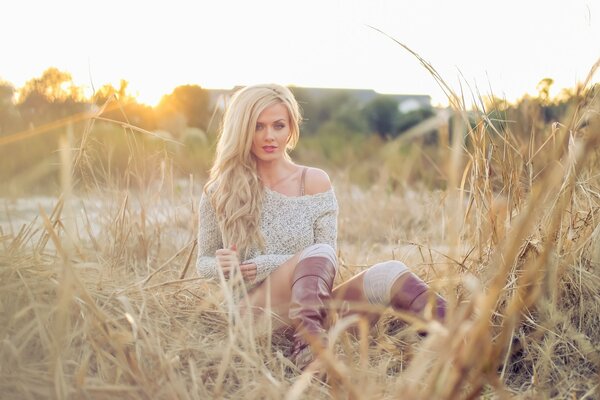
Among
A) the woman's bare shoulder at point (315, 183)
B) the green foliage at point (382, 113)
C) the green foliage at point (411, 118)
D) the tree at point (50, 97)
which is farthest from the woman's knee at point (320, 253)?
the green foliage at point (382, 113)

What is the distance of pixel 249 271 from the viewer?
2.13 meters

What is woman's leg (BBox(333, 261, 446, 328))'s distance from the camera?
1.86 m

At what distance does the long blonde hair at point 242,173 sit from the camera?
225 centimetres

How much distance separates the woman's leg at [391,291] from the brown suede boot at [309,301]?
70 mm

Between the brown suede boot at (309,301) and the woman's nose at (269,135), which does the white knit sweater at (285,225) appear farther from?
the brown suede boot at (309,301)

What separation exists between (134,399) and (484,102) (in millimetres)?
1236

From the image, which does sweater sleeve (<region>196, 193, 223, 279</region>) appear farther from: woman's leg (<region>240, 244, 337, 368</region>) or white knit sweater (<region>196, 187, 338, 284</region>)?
woman's leg (<region>240, 244, 337, 368</region>)

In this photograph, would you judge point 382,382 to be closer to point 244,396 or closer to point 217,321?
point 244,396

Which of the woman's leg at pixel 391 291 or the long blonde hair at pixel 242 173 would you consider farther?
the long blonde hair at pixel 242 173

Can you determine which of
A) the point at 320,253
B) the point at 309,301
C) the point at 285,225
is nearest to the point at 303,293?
the point at 309,301

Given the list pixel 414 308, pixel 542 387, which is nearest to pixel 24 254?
pixel 414 308

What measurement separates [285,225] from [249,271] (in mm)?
233

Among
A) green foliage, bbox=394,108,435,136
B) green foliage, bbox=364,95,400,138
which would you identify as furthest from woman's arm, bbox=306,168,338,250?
green foliage, bbox=364,95,400,138

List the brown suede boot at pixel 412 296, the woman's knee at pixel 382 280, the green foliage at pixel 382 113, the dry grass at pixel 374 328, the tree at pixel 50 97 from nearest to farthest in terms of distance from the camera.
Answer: the dry grass at pixel 374 328, the brown suede boot at pixel 412 296, the woman's knee at pixel 382 280, the tree at pixel 50 97, the green foliage at pixel 382 113
